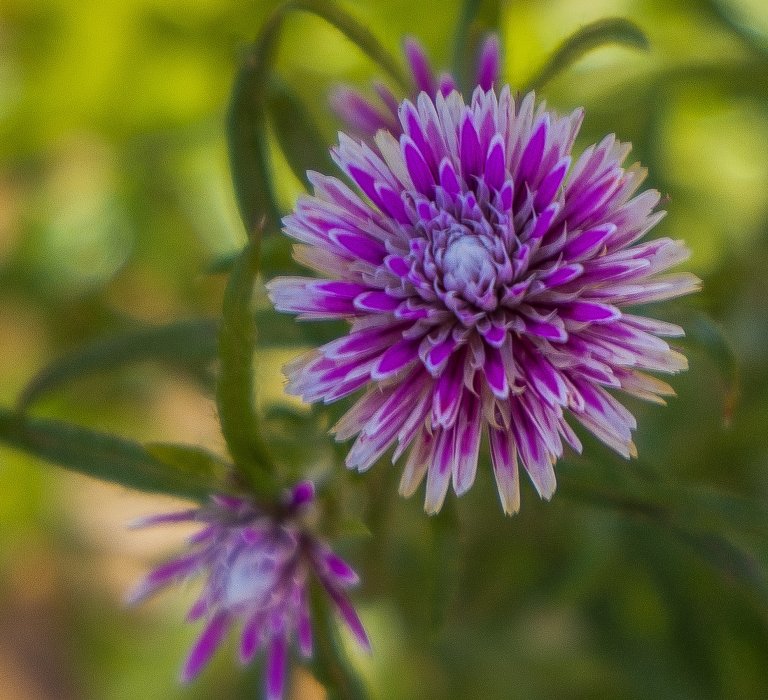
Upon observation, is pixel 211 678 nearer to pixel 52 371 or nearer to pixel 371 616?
pixel 371 616

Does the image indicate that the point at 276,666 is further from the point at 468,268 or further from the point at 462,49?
the point at 462,49

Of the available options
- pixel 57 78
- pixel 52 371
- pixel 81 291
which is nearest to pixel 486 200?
pixel 52 371

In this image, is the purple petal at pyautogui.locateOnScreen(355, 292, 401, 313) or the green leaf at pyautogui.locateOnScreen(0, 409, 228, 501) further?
the green leaf at pyautogui.locateOnScreen(0, 409, 228, 501)

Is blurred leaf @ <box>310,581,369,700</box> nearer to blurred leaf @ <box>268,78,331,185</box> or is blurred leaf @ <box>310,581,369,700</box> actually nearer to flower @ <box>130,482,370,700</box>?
flower @ <box>130,482,370,700</box>

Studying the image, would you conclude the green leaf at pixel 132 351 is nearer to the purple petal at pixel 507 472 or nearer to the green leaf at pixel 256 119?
the green leaf at pixel 256 119

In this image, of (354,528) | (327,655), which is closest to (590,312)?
(354,528)

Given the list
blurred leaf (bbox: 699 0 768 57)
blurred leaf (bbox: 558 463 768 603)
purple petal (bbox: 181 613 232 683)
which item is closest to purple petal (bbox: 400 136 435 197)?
blurred leaf (bbox: 558 463 768 603)
